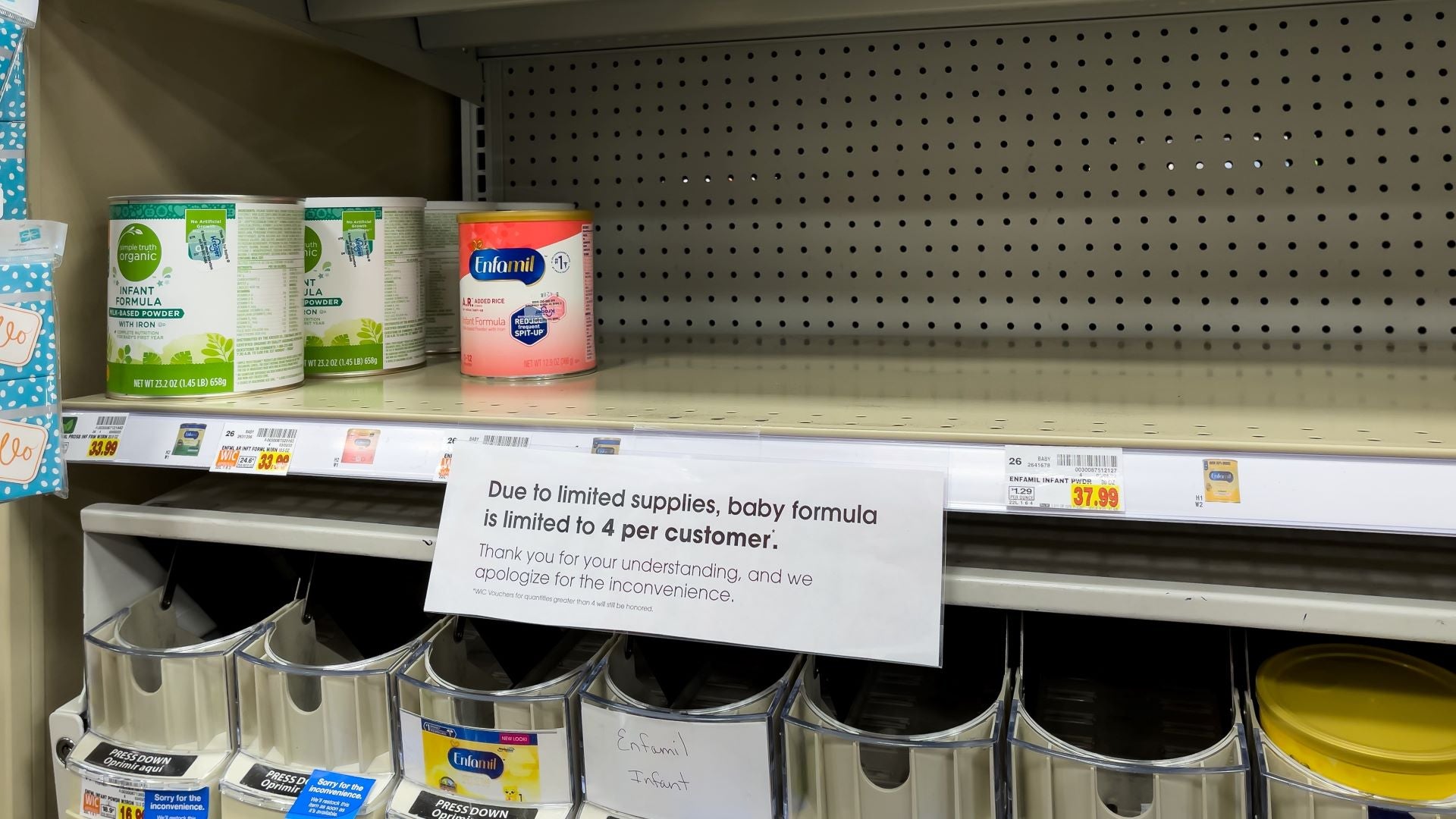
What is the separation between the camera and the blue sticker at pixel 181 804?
2.96ft

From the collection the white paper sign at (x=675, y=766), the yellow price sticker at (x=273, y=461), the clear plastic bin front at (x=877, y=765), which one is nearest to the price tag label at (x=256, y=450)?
the yellow price sticker at (x=273, y=461)

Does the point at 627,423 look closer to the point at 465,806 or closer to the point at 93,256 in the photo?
A: the point at 465,806

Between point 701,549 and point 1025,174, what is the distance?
80cm

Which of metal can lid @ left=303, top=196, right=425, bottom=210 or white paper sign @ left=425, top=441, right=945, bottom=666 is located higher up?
metal can lid @ left=303, top=196, right=425, bottom=210

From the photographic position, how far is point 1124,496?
704mm

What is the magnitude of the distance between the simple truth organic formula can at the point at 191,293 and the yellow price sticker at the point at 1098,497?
0.75 meters

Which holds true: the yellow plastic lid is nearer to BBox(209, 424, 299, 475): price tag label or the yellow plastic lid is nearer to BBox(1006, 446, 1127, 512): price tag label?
BBox(1006, 446, 1127, 512): price tag label

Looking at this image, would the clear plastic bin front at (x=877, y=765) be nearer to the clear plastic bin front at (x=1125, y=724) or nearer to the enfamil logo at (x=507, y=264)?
the clear plastic bin front at (x=1125, y=724)

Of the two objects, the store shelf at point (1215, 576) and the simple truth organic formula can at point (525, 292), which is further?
the simple truth organic formula can at point (525, 292)

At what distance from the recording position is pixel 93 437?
95cm

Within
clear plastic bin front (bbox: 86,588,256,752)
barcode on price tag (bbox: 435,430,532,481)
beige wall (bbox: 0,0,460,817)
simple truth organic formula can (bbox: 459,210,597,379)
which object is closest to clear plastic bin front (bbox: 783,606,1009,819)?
barcode on price tag (bbox: 435,430,532,481)

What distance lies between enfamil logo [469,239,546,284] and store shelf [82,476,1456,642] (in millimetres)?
231

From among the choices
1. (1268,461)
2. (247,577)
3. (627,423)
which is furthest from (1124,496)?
(247,577)

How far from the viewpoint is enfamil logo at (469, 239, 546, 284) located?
1.00 metres
